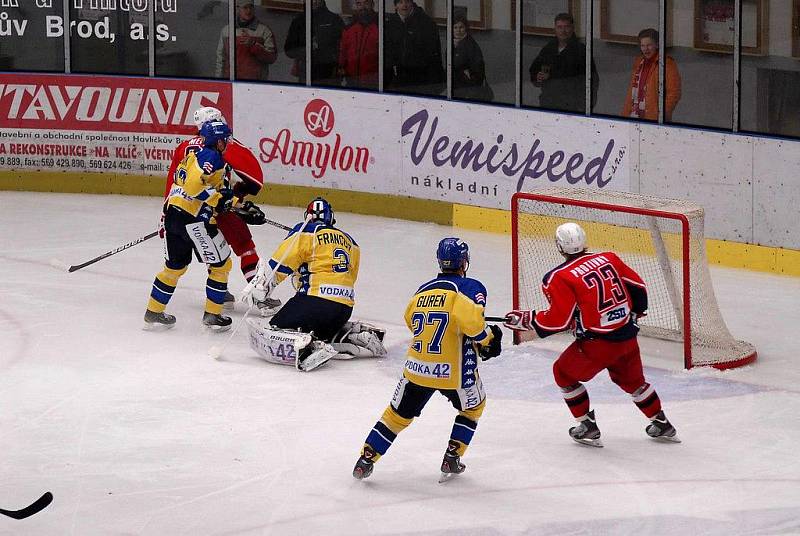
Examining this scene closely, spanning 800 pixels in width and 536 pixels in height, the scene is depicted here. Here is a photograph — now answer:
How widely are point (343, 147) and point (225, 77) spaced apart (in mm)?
1280

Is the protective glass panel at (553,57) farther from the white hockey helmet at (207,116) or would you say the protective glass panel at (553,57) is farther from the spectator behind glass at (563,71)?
the white hockey helmet at (207,116)

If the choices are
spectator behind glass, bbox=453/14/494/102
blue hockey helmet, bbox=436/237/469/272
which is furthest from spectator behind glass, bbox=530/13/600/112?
blue hockey helmet, bbox=436/237/469/272

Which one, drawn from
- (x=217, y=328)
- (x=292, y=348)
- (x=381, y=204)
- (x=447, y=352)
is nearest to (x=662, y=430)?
(x=447, y=352)

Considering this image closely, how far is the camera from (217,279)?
920 cm

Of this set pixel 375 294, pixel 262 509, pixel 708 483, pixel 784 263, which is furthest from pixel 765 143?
pixel 262 509

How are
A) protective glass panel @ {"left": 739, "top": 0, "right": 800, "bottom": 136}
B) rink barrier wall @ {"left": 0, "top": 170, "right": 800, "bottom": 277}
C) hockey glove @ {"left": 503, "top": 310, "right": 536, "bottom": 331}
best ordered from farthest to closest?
rink barrier wall @ {"left": 0, "top": 170, "right": 800, "bottom": 277}
protective glass panel @ {"left": 739, "top": 0, "right": 800, "bottom": 136}
hockey glove @ {"left": 503, "top": 310, "right": 536, "bottom": 331}

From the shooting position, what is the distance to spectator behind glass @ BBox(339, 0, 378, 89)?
12.4m

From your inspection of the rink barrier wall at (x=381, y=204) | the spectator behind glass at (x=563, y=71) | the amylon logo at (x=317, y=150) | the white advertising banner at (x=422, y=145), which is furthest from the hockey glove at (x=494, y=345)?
the amylon logo at (x=317, y=150)

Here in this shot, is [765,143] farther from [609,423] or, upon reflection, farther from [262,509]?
[262,509]

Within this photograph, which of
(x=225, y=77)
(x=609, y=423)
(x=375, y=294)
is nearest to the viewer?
(x=609, y=423)

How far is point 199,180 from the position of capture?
9.02 metres

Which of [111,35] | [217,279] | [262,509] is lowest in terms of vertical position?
[262,509]

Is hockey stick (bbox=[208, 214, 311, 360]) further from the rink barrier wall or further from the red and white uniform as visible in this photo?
the rink barrier wall

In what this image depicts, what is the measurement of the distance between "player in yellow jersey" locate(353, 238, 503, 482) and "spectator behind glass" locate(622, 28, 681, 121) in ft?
15.0
